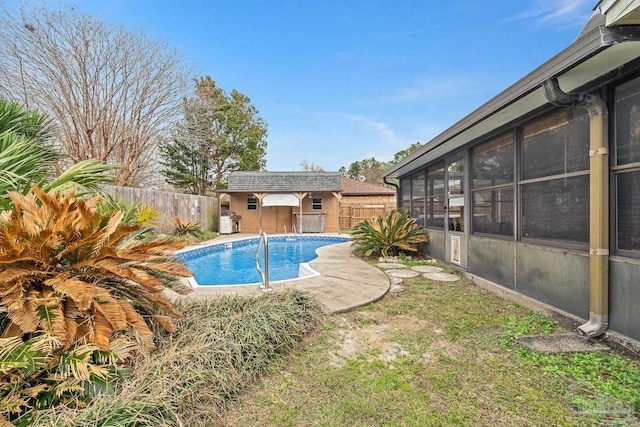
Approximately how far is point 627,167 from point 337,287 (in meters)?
3.82

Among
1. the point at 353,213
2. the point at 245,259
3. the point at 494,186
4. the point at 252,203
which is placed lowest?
the point at 245,259

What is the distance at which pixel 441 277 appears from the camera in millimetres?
6168

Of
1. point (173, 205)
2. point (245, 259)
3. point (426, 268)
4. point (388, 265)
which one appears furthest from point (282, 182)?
point (426, 268)

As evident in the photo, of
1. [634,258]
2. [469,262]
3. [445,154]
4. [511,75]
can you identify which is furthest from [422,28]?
[634,258]

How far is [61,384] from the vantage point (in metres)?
1.86

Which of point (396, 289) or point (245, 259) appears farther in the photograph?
point (245, 259)

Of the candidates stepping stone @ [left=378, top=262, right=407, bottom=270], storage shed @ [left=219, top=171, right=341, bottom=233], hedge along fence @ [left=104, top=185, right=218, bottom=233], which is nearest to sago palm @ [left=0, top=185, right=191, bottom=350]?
stepping stone @ [left=378, top=262, right=407, bottom=270]

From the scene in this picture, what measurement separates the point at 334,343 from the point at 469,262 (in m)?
4.13

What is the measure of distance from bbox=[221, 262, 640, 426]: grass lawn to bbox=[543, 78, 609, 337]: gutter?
1.47ft

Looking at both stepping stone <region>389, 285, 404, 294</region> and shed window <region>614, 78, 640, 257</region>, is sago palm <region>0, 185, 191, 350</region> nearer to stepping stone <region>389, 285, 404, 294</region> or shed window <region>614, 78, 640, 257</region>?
stepping stone <region>389, 285, 404, 294</region>

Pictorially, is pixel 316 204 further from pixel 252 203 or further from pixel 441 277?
pixel 441 277

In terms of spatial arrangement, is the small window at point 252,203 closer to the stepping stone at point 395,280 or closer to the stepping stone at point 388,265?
the stepping stone at point 388,265

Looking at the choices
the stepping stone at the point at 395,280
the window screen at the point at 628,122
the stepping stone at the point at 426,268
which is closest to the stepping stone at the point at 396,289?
the stepping stone at the point at 395,280

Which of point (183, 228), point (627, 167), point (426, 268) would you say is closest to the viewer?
point (627, 167)
